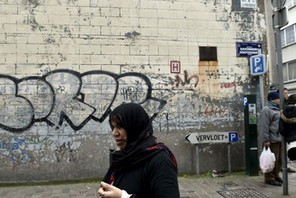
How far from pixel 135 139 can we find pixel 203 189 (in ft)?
15.1

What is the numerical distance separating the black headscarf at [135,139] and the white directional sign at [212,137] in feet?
17.1

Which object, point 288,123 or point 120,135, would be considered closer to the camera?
point 120,135

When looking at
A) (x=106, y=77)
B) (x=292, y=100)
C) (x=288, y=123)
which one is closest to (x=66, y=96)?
(x=106, y=77)

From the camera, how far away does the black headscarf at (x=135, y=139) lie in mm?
1940

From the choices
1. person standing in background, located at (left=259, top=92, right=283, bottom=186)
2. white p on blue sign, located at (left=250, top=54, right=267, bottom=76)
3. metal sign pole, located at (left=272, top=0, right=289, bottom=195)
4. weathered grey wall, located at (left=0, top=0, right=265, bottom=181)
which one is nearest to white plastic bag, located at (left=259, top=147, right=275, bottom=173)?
person standing in background, located at (left=259, top=92, right=283, bottom=186)

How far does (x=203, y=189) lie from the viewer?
620 cm

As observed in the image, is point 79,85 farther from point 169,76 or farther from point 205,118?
point 205,118

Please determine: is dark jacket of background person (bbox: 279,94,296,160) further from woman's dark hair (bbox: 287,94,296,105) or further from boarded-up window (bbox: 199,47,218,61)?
boarded-up window (bbox: 199,47,218,61)

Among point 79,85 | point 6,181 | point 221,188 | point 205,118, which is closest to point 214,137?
point 205,118

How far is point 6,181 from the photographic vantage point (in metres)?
6.66

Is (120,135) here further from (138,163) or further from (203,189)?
(203,189)

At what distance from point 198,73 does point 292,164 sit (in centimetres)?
369

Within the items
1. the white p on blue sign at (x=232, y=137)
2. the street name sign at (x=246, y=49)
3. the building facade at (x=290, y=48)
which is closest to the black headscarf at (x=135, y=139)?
the white p on blue sign at (x=232, y=137)

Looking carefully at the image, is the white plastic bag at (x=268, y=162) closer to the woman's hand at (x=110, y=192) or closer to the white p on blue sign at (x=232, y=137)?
the white p on blue sign at (x=232, y=137)
